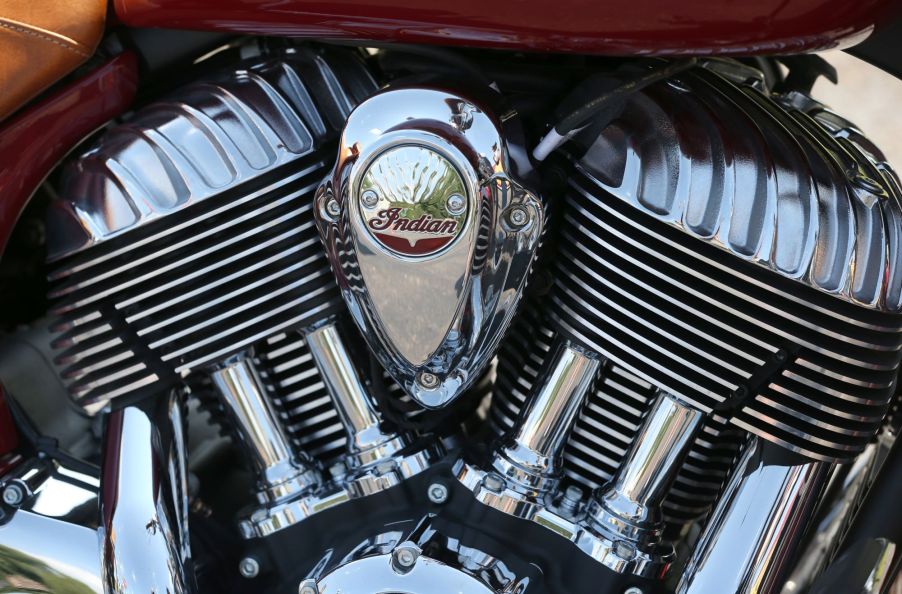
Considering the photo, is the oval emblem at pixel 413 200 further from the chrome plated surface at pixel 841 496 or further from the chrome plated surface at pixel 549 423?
the chrome plated surface at pixel 841 496

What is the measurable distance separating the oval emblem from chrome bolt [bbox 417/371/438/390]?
5.5 inches

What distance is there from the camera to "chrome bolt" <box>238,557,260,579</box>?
3.50 ft

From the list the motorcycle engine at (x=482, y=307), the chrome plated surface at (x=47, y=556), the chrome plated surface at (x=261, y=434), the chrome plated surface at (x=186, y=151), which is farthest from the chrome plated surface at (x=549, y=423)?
the chrome plated surface at (x=47, y=556)

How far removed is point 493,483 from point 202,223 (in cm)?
41

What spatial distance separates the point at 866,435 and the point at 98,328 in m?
0.78

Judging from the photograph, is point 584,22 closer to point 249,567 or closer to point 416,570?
point 416,570

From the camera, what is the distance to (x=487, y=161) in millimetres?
831

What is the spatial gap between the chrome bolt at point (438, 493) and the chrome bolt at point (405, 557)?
70mm

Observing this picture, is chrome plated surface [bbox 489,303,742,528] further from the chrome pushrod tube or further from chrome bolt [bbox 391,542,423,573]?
the chrome pushrod tube

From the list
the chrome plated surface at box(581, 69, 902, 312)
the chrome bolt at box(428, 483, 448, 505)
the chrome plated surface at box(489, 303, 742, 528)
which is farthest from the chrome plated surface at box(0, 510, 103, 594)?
the chrome plated surface at box(581, 69, 902, 312)

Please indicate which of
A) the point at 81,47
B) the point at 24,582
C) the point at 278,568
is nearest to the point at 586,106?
the point at 81,47

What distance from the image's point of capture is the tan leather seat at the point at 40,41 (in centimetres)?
88

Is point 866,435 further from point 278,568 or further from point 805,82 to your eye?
point 278,568

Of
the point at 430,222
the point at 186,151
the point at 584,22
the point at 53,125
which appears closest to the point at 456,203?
the point at 430,222
